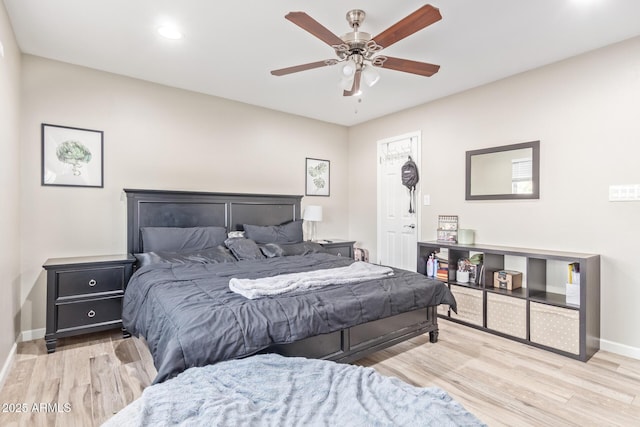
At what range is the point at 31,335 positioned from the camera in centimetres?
308

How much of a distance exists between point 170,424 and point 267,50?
2879mm

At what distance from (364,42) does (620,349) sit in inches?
129

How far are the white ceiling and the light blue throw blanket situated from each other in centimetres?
233

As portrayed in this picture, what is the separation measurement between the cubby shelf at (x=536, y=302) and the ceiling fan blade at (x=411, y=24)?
88.8 inches

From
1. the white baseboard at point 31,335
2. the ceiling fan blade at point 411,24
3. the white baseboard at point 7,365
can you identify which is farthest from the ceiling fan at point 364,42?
the white baseboard at point 31,335

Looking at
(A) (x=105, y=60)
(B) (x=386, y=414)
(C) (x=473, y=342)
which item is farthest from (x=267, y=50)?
(C) (x=473, y=342)

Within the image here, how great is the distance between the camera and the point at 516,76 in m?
3.47

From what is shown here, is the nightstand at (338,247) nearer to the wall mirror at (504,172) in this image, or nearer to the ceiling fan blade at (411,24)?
the wall mirror at (504,172)

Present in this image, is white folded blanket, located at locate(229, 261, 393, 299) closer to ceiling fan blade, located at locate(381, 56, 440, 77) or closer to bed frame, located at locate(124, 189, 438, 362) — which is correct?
bed frame, located at locate(124, 189, 438, 362)

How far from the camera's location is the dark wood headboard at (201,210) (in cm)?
356

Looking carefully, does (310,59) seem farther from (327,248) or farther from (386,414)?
(386,414)

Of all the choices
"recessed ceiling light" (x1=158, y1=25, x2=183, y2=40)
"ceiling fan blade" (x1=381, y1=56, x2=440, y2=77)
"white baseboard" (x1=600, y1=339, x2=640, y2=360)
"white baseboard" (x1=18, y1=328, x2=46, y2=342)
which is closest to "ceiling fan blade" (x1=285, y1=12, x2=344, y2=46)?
"ceiling fan blade" (x1=381, y1=56, x2=440, y2=77)

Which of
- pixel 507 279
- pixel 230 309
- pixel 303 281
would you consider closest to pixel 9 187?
pixel 230 309

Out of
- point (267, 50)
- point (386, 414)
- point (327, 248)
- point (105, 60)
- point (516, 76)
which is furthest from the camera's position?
point (327, 248)
